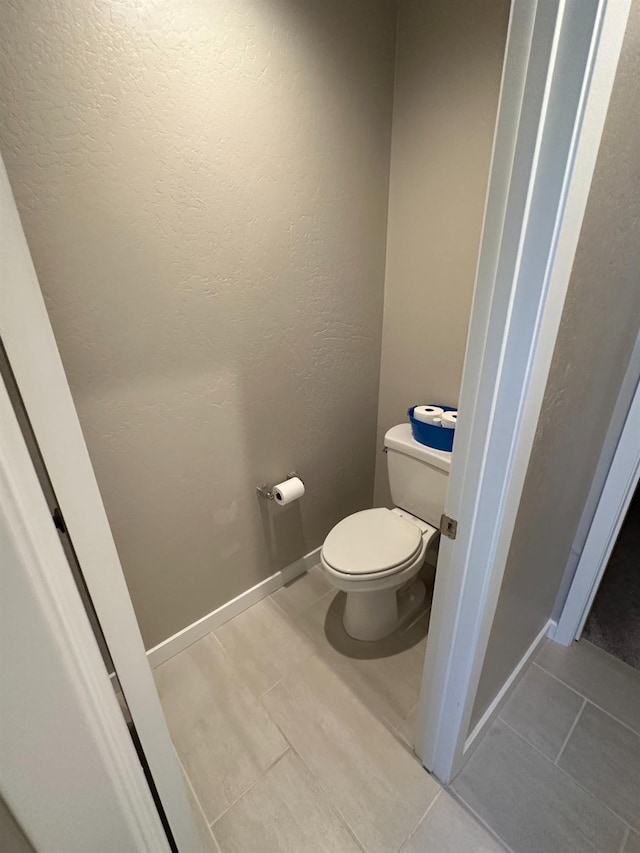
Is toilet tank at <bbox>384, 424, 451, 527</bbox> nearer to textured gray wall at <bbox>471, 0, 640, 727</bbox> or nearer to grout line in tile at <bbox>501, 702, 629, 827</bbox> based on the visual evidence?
textured gray wall at <bbox>471, 0, 640, 727</bbox>

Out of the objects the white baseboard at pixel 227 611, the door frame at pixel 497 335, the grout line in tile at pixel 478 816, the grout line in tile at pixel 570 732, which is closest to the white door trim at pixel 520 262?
the door frame at pixel 497 335

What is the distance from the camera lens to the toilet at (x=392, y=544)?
54.7 inches

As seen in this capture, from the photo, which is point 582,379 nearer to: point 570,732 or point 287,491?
point 287,491

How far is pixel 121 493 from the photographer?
1.25 metres

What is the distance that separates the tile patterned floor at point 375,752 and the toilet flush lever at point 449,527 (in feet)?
2.93

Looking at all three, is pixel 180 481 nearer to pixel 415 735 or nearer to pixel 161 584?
pixel 161 584

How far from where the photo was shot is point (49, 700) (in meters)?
0.45

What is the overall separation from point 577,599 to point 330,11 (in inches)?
88.6

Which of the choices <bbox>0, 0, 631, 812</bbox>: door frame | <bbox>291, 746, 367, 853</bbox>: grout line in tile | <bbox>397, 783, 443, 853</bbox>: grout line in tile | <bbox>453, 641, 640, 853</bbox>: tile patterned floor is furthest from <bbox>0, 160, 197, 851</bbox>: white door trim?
<bbox>453, 641, 640, 853</bbox>: tile patterned floor

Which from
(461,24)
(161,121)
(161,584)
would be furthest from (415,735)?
(461,24)

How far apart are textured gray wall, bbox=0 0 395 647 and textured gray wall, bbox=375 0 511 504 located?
8 centimetres

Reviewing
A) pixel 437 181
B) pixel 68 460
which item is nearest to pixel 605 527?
pixel 437 181

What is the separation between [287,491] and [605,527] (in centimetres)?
119

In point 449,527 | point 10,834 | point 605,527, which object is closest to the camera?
point 10,834
